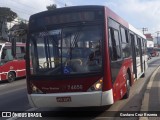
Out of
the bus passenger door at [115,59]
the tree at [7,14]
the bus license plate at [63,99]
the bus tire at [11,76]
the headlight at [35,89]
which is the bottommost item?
the bus tire at [11,76]

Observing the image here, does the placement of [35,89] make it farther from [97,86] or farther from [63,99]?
[97,86]

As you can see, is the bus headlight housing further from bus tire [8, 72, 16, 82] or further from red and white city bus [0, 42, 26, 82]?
bus tire [8, 72, 16, 82]

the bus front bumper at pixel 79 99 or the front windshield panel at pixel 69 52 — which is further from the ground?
the front windshield panel at pixel 69 52

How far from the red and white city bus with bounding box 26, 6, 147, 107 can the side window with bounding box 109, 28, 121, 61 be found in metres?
0.03

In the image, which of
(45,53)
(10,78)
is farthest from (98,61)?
(10,78)

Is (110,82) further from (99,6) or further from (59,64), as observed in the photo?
(99,6)

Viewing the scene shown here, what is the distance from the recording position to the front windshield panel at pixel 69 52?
8.57m

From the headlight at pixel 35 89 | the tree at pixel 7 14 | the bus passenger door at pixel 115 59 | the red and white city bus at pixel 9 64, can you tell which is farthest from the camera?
the tree at pixel 7 14

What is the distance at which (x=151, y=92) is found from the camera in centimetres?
1294

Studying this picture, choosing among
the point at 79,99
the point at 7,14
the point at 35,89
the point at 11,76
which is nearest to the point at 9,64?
the point at 11,76

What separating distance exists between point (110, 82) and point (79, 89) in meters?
0.78

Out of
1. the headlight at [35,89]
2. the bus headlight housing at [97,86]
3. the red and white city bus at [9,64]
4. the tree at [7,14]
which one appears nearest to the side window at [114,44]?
the bus headlight housing at [97,86]

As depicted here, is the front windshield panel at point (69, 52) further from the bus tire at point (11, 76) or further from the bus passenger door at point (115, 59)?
the bus tire at point (11, 76)

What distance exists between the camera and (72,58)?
864 cm
